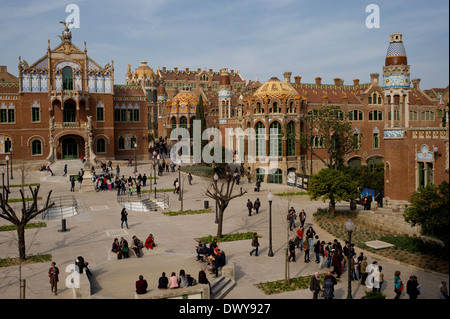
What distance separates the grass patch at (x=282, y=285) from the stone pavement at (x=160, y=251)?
0.34 m

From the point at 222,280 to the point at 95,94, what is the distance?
48591 mm

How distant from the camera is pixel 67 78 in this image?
5812 cm

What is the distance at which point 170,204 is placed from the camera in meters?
34.4

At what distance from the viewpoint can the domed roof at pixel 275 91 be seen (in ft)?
170

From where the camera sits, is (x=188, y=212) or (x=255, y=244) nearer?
(x=255, y=244)

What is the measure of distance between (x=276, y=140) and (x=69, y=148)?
28781 mm

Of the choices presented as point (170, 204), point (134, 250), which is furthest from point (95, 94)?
point (134, 250)

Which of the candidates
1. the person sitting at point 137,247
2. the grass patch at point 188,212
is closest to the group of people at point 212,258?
the person sitting at point 137,247

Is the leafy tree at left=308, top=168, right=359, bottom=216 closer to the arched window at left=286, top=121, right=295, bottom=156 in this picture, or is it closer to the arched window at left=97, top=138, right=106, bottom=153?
the arched window at left=286, top=121, right=295, bottom=156

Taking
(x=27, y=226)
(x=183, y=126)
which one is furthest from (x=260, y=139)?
(x=27, y=226)

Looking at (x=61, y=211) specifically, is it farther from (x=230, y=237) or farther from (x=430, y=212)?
(x=430, y=212)

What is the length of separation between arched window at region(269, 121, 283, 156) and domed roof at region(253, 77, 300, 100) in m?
3.34
